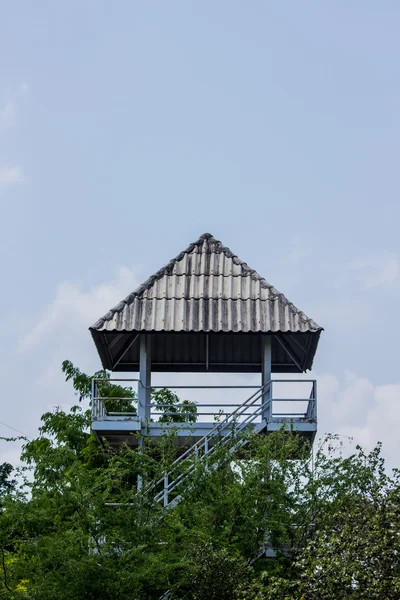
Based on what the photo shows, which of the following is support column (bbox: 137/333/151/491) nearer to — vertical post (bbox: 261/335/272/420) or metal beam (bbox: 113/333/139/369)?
metal beam (bbox: 113/333/139/369)

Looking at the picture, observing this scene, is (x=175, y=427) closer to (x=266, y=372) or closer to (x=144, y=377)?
(x=144, y=377)

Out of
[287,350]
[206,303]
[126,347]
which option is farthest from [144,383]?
[287,350]

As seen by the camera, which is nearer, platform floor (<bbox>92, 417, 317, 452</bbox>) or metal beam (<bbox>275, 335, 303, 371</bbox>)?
platform floor (<bbox>92, 417, 317, 452</bbox>)

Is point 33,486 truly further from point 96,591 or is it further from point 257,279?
point 257,279

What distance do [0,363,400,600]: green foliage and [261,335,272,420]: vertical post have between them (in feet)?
2.88

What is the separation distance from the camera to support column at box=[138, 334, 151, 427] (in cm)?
2459

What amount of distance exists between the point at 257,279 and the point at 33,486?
23.8 feet

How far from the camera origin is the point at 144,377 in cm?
2498

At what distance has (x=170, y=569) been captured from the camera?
20203 millimetres

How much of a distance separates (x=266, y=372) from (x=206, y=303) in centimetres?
200

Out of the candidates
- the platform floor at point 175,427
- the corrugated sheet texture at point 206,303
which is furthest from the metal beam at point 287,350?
the platform floor at point 175,427

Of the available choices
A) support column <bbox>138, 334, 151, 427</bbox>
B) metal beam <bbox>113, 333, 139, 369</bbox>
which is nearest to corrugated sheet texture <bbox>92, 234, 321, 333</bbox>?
support column <bbox>138, 334, 151, 427</bbox>

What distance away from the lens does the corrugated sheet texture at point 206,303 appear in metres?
24.8

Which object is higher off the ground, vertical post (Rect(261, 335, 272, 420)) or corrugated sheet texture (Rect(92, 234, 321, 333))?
corrugated sheet texture (Rect(92, 234, 321, 333))
